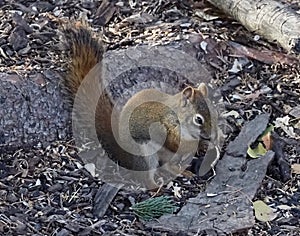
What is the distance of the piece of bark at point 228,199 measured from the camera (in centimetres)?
220

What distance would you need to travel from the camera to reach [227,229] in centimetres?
217

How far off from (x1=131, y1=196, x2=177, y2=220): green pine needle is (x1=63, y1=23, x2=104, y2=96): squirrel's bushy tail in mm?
489

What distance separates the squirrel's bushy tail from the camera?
2488mm

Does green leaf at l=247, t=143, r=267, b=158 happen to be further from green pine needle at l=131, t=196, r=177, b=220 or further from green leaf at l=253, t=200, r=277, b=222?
green pine needle at l=131, t=196, r=177, b=220

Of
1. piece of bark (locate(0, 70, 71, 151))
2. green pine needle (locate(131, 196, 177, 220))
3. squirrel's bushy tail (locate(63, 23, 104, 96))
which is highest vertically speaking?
squirrel's bushy tail (locate(63, 23, 104, 96))

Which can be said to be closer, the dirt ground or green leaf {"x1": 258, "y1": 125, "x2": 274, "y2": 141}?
the dirt ground

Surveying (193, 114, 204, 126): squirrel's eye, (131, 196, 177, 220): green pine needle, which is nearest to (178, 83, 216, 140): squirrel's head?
(193, 114, 204, 126): squirrel's eye

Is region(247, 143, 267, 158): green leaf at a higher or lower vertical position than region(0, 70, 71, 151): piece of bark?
lower

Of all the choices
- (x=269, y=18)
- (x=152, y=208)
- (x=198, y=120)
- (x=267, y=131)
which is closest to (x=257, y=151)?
(x=267, y=131)

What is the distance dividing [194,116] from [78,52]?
0.46m

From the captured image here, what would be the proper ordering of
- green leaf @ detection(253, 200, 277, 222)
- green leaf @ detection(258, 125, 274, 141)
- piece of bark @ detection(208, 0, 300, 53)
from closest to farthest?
1. green leaf @ detection(253, 200, 277, 222)
2. green leaf @ detection(258, 125, 274, 141)
3. piece of bark @ detection(208, 0, 300, 53)

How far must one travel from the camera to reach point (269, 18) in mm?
3041

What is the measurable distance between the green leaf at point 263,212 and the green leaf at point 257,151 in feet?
0.77

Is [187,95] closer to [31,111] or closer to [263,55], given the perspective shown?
[31,111]
